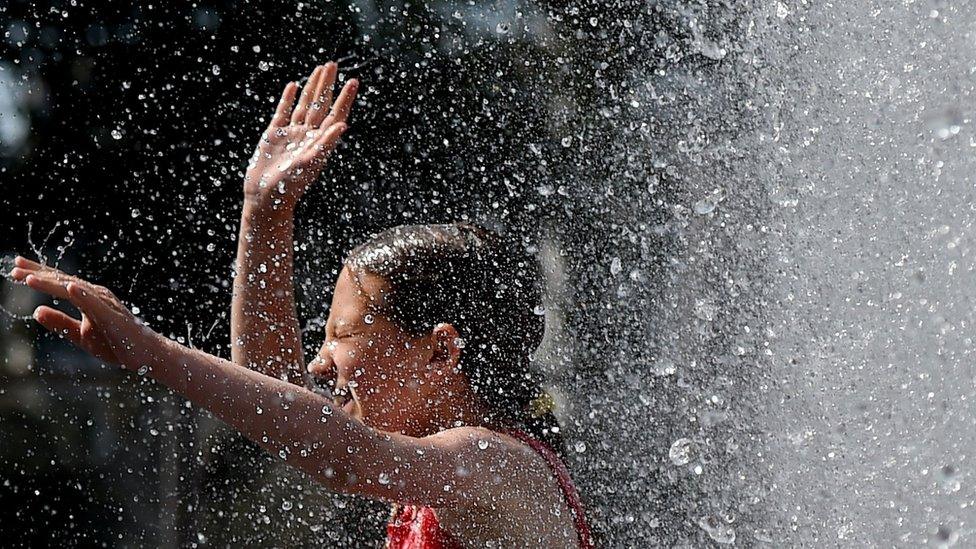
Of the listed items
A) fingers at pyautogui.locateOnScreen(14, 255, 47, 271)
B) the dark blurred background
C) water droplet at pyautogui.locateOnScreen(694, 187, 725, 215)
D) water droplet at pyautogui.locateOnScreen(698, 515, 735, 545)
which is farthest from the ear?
the dark blurred background

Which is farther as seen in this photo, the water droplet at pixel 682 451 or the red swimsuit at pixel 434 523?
the water droplet at pixel 682 451

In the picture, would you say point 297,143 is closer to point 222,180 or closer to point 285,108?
point 285,108

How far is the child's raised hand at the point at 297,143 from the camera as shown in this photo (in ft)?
7.79

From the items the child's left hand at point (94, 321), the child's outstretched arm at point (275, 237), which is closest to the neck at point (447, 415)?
the child's outstretched arm at point (275, 237)

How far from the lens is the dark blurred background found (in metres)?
4.79

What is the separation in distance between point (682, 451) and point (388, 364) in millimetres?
1639

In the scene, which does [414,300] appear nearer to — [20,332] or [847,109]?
[847,109]

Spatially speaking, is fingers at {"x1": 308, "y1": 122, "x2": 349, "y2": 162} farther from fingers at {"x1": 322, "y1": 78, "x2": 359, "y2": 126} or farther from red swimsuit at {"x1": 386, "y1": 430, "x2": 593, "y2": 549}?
red swimsuit at {"x1": 386, "y1": 430, "x2": 593, "y2": 549}

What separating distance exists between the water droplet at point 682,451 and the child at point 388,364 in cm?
94

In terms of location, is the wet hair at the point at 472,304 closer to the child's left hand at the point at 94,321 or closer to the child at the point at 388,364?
the child at the point at 388,364

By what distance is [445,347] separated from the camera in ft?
7.34

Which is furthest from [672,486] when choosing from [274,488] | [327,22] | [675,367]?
[327,22]

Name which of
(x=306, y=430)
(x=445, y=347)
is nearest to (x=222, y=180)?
(x=445, y=347)

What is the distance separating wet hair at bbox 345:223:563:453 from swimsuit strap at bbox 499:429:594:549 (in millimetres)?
58
